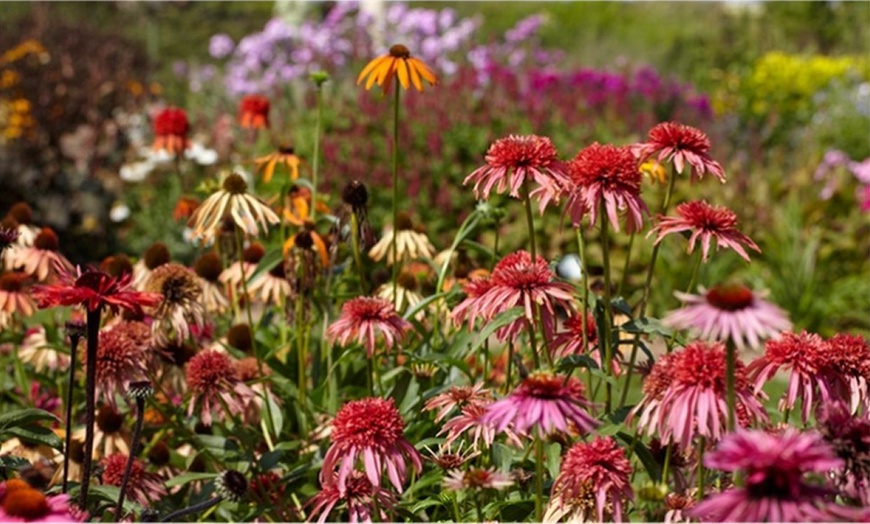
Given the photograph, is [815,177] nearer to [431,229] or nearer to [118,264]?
[431,229]

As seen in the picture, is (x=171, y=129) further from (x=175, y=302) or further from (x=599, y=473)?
(x=599, y=473)

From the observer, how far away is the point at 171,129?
11.6 feet

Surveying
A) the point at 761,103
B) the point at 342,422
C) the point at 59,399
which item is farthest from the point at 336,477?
the point at 761,103

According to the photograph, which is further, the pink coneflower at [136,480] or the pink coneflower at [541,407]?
the pink coneflower at [136,480]

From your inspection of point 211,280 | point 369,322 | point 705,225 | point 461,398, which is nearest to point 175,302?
point 211,280

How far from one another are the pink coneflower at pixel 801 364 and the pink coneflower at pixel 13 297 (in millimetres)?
1683

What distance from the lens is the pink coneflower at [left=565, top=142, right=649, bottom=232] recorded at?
1.75 m

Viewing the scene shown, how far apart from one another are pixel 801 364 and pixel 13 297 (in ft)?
5.78

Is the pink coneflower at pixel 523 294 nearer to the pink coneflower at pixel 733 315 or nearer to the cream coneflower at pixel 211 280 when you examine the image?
the pink coneflower at pixel 733 315

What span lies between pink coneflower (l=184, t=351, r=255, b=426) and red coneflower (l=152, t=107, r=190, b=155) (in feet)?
4.44

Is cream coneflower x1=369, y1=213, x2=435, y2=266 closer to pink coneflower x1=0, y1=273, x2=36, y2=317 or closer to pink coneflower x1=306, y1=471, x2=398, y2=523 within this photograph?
pink coneflower x1=0, y1=273, x2=36, y2=317

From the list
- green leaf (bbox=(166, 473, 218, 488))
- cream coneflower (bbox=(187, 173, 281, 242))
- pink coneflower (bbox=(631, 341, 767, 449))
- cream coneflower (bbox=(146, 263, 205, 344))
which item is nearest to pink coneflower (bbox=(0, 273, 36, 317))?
cream coneflower (bbox=(146, 263, 205, 344))

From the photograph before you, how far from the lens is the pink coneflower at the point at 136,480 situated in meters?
2.18

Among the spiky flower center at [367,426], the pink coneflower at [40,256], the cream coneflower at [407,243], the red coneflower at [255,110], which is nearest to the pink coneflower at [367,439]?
the spiky flower center at [367,426]
